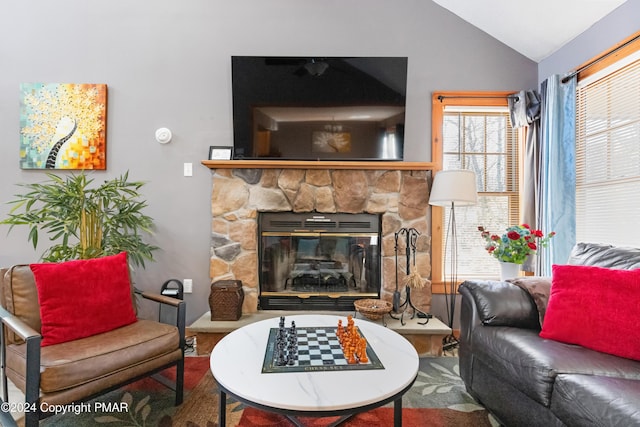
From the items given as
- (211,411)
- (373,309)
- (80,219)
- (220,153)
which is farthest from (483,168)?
(80,219)

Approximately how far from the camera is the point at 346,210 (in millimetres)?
2689

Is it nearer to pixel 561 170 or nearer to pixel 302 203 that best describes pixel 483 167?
pixel 561 170

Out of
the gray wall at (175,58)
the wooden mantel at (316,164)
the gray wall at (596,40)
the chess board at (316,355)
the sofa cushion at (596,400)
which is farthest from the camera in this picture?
the gray wall at (175,58)

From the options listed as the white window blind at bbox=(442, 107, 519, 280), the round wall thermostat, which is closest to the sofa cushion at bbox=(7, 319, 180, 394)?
the round wall thermostat

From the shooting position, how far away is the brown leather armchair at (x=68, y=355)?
4.33 ft

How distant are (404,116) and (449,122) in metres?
0.51

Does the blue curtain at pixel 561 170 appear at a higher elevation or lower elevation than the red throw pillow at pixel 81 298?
higher

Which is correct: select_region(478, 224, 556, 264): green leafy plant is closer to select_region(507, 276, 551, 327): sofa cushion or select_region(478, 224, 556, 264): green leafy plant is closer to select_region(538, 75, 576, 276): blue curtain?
select_region(538, 75, 576, 276): blue curtain

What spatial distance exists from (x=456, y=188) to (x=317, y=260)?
1.26 metres

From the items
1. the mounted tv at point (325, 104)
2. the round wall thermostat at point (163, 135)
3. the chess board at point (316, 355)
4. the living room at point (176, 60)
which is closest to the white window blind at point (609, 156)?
the living room at point (176, 60)

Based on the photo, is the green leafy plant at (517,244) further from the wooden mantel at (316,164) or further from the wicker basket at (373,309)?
the wicker basket at (373,309)

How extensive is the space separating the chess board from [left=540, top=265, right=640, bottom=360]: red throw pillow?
0.94 m

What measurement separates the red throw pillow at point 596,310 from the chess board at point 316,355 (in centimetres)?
94

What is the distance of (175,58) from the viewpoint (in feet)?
9.26
